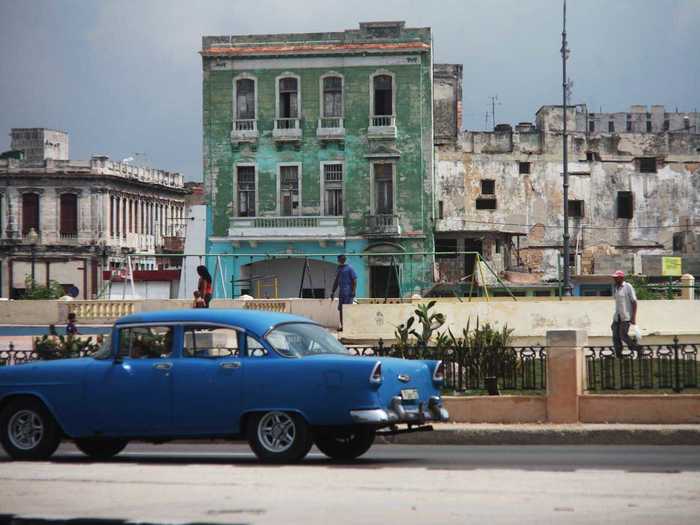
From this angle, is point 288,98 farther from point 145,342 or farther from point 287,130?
point 145,342

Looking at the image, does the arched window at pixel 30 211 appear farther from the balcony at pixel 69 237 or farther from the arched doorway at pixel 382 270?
the arched doorway at pixel 382 270

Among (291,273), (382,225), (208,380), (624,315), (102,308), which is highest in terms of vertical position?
(382,225)

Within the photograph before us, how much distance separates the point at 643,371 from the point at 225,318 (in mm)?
7093

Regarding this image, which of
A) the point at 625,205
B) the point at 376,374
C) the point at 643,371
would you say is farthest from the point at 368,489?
the point at 625,205

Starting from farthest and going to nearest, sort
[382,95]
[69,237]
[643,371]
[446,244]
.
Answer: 1. [69,237]
2. [446,244]
3. [382,95]
4. [643,371]

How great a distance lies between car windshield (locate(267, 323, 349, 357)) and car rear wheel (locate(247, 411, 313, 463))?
2.21 ft

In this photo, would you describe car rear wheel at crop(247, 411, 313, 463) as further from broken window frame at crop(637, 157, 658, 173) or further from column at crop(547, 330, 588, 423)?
broken window frame at crop(637, 157, 658, 173)

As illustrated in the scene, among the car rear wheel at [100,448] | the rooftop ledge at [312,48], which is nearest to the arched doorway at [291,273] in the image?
the rooftop ledge at [312,48]

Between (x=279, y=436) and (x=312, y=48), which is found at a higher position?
(x=312, y=48)

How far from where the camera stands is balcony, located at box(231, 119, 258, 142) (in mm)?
55219

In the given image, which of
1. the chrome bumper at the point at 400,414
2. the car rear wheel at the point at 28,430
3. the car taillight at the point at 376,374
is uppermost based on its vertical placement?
the car taillight at the point at 376,374

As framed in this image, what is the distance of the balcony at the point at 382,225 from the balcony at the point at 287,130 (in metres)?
4.31

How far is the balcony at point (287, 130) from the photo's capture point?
55125mm

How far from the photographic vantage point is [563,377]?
58.4 ft
